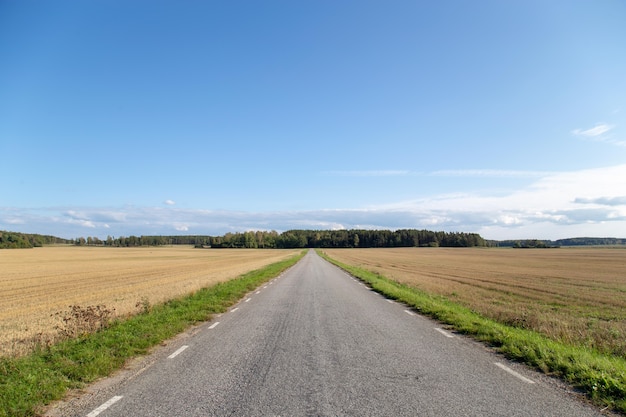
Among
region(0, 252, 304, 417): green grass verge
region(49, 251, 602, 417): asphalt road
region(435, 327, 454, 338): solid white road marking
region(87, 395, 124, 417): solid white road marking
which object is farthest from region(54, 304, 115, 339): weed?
region(435, 327, 454, 338): solid white road marking

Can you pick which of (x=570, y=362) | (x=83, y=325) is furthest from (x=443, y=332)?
(x=83, y=325)

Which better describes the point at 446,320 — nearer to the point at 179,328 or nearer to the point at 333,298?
the point at 333,298

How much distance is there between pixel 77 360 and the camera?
750 cm

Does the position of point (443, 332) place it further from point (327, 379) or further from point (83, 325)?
point (83, 325)

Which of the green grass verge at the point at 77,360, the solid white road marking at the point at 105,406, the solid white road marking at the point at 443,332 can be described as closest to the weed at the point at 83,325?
the green grass verge at the point at 77,360

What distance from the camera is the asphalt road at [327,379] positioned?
202 inches

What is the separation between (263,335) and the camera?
9.86 metres

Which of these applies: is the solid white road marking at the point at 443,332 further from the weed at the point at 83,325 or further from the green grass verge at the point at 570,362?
the weed at the point at 83,325

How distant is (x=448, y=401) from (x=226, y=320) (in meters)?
8.40

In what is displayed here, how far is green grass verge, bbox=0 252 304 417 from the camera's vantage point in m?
5.61

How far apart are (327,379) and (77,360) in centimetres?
480

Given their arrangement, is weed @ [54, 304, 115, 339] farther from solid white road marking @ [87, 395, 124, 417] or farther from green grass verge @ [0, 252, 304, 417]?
solid white road marking @ [87, 395, 124, 417]

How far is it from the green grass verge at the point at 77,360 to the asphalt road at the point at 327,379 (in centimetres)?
43

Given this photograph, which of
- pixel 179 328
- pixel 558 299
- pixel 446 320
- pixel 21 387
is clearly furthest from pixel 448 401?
pixel 558 299
